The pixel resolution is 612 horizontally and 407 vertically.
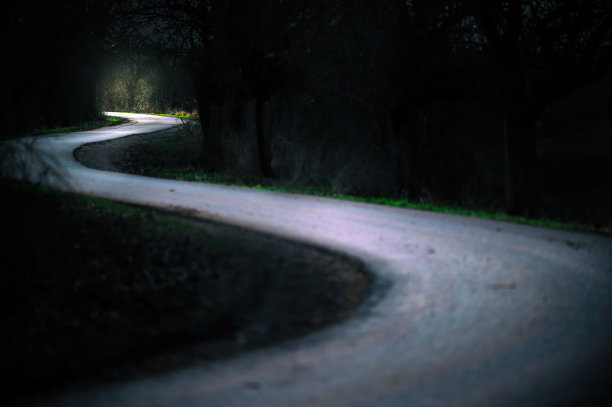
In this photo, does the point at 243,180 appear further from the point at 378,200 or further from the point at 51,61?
the point at 51,61

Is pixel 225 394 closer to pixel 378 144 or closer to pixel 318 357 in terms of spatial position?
pixel 318 357

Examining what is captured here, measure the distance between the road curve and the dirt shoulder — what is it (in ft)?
1.33

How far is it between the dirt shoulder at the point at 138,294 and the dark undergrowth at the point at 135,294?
0.01m

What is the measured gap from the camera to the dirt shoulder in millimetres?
5301

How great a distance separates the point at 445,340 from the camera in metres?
5.45

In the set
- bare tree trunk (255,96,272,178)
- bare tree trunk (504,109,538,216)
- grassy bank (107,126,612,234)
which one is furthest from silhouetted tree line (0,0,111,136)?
bare tree trunk (504,109,538,216)

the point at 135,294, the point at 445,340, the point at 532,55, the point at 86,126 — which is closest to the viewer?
the point at 445,340

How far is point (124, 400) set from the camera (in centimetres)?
437

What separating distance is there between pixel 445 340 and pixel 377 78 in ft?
45.6

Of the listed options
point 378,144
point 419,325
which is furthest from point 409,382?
point 378,144

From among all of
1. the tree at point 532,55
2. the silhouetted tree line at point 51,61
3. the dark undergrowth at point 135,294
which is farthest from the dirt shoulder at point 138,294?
the tree at point 532,55

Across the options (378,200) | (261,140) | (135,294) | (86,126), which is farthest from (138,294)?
(86,126)

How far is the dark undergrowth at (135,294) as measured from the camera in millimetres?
5305

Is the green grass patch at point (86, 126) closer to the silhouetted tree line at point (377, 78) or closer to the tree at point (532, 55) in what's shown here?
the silhouetted tree line at point (377, 78)
